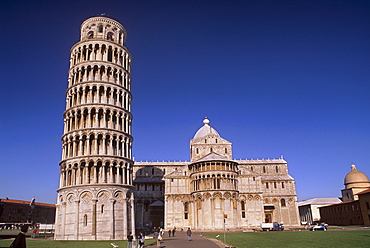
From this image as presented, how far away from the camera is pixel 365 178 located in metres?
89.6

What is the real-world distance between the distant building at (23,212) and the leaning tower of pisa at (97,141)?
150 ft

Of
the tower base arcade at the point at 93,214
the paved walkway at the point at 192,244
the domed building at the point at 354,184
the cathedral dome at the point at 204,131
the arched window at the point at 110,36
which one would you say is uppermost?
the arched window at the point at 110,36

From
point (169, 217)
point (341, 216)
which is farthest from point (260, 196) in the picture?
point (341, 216)

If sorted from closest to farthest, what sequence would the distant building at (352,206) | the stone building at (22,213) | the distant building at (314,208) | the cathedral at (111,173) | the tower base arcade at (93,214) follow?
the tower base arcade at (93,214) < the cathedral at (111,173) < the distant building at (352,206) < the stone building at (22,213) < the distant building at (314,208)

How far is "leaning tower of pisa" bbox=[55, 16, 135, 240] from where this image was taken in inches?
1523

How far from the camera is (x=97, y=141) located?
42.2 meters

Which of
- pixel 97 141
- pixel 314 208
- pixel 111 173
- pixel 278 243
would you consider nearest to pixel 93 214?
pixel 111 173

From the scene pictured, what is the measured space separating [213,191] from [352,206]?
130 feet

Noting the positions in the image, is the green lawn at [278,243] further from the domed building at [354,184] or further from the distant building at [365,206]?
the domed building at [354,184]

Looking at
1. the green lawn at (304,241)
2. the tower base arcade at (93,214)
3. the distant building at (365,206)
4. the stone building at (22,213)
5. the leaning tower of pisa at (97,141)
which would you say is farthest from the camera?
the stone building at (22,213)

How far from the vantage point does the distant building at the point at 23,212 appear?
81688 millimetres

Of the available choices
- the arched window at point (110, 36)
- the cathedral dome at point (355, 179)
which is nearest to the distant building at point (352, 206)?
the cathedral dome at point (355, 179)

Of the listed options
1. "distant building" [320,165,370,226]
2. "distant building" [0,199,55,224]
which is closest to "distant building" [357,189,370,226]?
"distant building" [320,165,370,226]

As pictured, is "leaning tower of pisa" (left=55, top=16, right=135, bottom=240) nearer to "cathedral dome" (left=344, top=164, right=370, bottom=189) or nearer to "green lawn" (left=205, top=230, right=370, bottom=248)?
"green lawn" (left=205, top=230, right=370, bottom=248)
